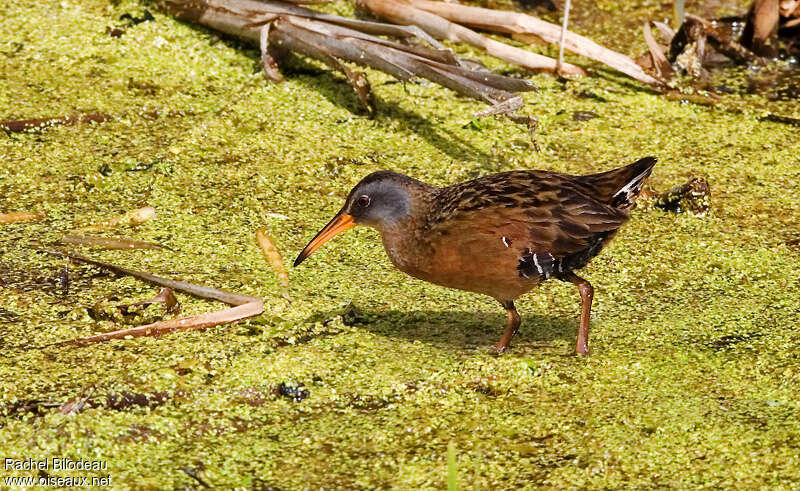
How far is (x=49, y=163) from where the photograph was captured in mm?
5125

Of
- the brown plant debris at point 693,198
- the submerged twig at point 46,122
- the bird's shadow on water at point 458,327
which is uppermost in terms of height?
the brown plant debris at point 693,198

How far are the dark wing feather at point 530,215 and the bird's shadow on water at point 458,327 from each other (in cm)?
39

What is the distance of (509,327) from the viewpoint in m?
4.08

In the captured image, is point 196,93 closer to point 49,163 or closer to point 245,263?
point 49,163

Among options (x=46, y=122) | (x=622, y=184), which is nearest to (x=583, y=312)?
(x=622, y=184)

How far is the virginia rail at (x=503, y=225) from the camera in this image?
3943mm

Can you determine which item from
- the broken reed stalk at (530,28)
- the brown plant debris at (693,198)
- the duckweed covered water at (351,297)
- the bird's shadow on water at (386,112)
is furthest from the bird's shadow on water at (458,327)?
the broken reed stalk at (530,28)

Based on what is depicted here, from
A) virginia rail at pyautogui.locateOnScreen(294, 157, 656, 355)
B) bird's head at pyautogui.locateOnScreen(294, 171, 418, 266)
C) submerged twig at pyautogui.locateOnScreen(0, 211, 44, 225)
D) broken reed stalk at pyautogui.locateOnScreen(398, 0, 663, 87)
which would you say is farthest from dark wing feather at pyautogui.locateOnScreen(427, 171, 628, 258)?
broken reed stalk at pyautogui.locateOnScreen(398, 0, 663, 87)

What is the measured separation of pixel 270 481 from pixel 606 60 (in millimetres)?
3383

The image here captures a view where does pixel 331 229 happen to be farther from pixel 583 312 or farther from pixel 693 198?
pixel 693 198

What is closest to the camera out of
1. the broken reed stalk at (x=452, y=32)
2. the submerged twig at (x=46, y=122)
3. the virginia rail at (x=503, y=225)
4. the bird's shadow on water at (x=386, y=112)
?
the virginia rail at (x=503, y=225)

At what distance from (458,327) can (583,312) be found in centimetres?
50

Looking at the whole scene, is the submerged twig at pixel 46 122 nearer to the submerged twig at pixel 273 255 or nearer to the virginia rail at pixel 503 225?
the submerged twig at pixel 273 255

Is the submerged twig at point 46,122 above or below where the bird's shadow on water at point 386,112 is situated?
below
